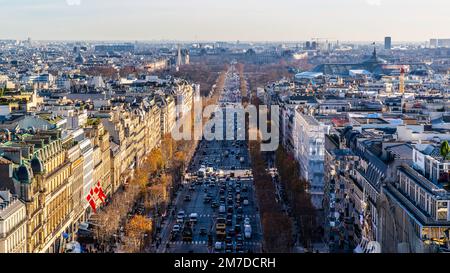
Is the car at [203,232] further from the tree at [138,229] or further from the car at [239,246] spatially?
the car at [239,246]

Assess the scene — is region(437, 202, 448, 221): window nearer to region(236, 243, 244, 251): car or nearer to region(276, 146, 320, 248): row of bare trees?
region(276, 146, 320, 248): row of bare trees

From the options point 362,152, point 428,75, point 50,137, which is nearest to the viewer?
point 50,137

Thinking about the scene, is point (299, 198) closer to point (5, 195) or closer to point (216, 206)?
point (216, 206)

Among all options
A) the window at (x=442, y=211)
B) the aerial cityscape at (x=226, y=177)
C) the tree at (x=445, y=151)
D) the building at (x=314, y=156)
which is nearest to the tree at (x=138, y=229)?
the aerial cityscape at (x=226, y=177)

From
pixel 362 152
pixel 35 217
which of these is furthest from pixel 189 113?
pixel 35 217

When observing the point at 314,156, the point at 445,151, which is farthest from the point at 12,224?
the point at 314,156

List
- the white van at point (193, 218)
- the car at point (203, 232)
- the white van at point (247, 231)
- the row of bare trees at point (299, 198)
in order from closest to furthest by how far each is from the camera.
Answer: the row of bare trees at point (299, 198) < the white van at point (247, 231) < the car at point (203, 232) < the white van at point (193, 218)

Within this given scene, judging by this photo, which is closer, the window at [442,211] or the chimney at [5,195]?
the window at [442,211]

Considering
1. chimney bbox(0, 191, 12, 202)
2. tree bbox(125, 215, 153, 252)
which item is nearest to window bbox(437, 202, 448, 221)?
tree bbox(125, 215, 153, 252)
